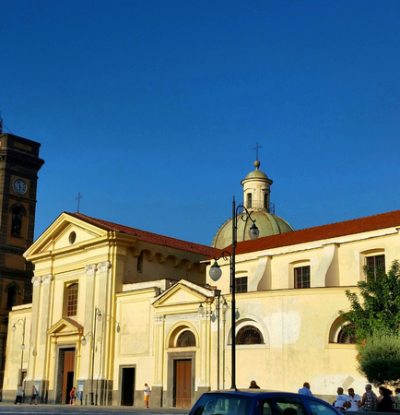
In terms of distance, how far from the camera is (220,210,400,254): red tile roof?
32828 mm

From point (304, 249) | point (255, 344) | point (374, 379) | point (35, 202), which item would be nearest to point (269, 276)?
point (304, 249)

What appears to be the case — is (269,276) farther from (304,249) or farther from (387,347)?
(387,347)

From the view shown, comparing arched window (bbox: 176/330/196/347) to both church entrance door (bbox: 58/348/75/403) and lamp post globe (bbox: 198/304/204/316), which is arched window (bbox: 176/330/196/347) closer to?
lamp post globe (bbox: 198/304/204/316)

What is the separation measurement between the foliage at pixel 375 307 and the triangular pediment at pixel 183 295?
803cm

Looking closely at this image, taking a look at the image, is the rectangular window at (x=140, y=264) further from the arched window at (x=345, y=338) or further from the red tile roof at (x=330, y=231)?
the arched window at (x=345, y=338)

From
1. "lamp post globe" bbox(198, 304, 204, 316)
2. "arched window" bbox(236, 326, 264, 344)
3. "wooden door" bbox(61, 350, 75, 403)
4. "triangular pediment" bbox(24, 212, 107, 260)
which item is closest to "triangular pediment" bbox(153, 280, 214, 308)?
"lamp post globe" bbox(198, 304, 204, 316)

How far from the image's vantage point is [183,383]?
34812 mm

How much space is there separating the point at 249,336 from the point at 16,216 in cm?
3154

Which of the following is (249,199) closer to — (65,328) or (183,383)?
(65,328)

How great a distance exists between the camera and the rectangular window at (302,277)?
115ft

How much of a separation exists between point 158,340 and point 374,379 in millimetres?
13880

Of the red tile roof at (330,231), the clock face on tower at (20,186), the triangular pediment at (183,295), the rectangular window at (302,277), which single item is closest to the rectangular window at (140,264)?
the triangular pediment at (183,295)

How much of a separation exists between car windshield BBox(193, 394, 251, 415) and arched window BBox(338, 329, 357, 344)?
20.4 metres

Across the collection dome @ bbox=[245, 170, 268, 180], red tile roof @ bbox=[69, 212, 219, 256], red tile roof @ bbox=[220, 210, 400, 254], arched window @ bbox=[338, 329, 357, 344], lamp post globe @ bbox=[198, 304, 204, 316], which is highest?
dome @ bbox=[245, 170, 268, 180]
